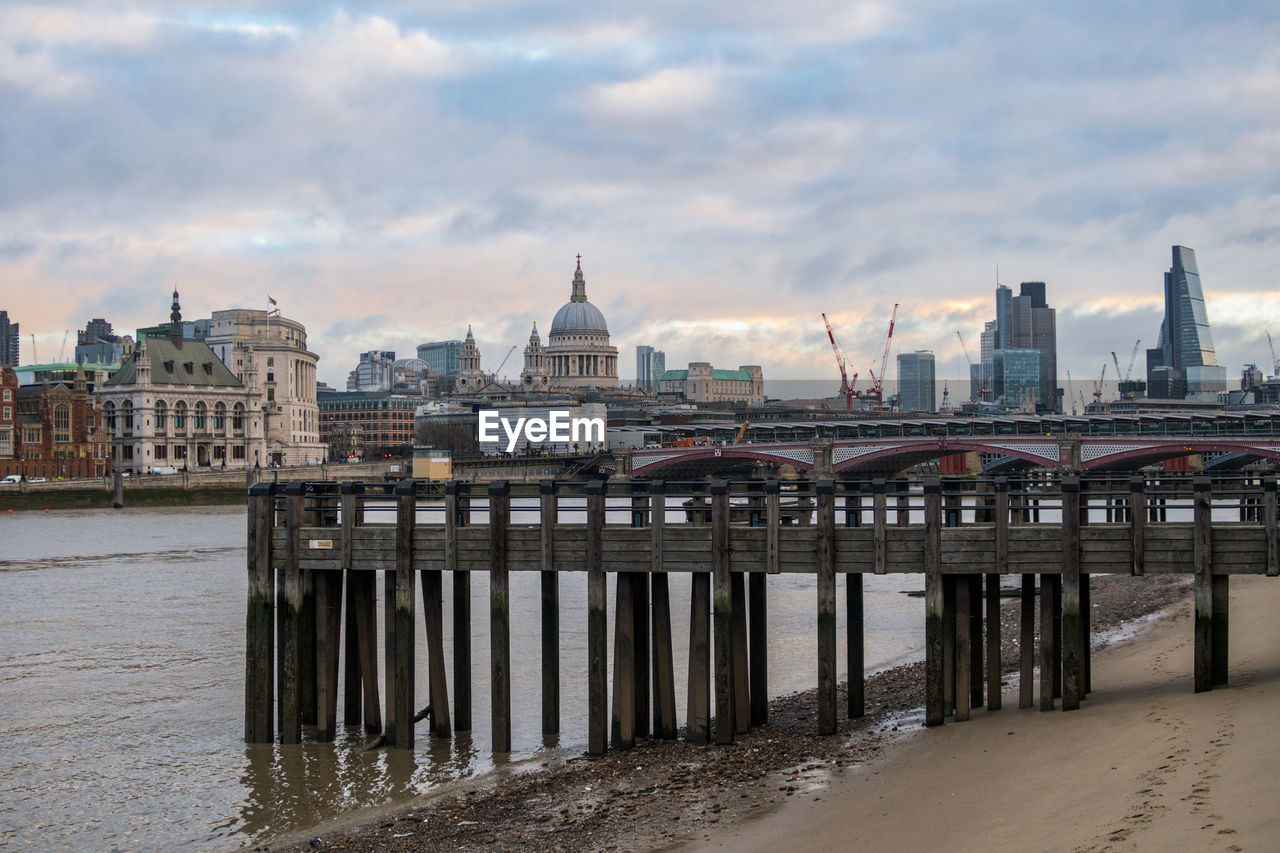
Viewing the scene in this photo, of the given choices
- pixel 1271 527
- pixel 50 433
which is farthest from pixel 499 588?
pixel 50 433

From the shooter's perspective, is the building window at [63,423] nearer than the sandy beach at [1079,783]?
No

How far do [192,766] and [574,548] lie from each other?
7.19 meters

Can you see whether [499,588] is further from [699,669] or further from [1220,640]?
[1220,640]

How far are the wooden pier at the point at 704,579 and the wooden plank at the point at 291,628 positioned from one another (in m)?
0.03

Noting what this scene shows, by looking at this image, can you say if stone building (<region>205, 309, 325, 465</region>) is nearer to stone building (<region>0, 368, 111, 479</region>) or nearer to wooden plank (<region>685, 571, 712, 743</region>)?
stone building (<region>0, 368, 111, 479</region>)

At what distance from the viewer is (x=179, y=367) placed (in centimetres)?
15750

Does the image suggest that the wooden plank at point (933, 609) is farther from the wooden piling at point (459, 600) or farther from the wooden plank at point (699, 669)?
the wooden piling at point (459, 600)

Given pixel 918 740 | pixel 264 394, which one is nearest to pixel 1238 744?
pixel 918 740

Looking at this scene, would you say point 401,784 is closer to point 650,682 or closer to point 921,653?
point 650,682

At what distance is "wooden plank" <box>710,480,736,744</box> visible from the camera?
19141 mm

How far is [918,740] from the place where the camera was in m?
18.2

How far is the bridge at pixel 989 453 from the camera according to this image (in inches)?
3091

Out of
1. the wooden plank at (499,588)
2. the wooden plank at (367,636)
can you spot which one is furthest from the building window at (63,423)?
the wooden plank at (499,588)

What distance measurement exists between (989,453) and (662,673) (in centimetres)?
7827
